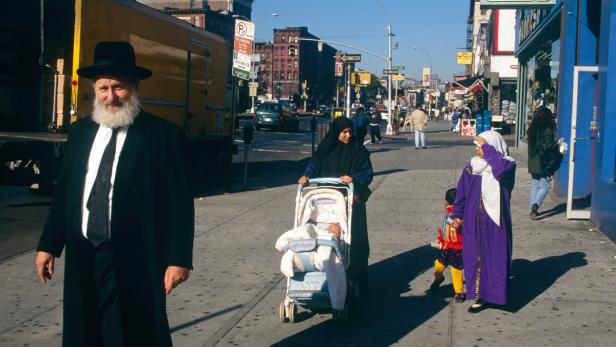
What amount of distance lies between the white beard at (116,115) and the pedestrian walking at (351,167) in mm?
2980

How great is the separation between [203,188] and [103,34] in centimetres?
476

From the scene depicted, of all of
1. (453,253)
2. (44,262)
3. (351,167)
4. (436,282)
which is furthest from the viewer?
(436,282)

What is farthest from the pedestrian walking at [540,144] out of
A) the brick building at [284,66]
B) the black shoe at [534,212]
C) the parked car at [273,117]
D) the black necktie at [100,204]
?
the brick building at [284,66]

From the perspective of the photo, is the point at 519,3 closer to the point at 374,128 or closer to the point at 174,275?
the point at 174,275

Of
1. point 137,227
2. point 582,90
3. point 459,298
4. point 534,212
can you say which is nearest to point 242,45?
point 582,90

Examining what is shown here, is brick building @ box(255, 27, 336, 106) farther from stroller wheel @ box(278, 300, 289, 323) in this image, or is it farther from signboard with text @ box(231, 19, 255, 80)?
stroller wheel @ box(278, 300, 289, 323)

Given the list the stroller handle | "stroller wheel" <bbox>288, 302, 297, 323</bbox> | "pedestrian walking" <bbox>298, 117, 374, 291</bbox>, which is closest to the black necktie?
"stroller wheel" <bbox>288, 302, 297, 323</bbox>

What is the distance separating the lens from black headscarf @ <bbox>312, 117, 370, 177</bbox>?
6.81 metres

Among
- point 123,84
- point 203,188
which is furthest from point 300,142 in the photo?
point 123,84

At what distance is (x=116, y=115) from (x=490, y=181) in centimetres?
369

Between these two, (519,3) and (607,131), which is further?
(519,3)

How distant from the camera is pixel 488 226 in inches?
257

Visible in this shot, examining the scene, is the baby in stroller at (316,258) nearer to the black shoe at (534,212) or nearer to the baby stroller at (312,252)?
the baby stroller at (312,252)

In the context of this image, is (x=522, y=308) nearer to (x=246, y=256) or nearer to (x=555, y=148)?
(x=246, y=256)
